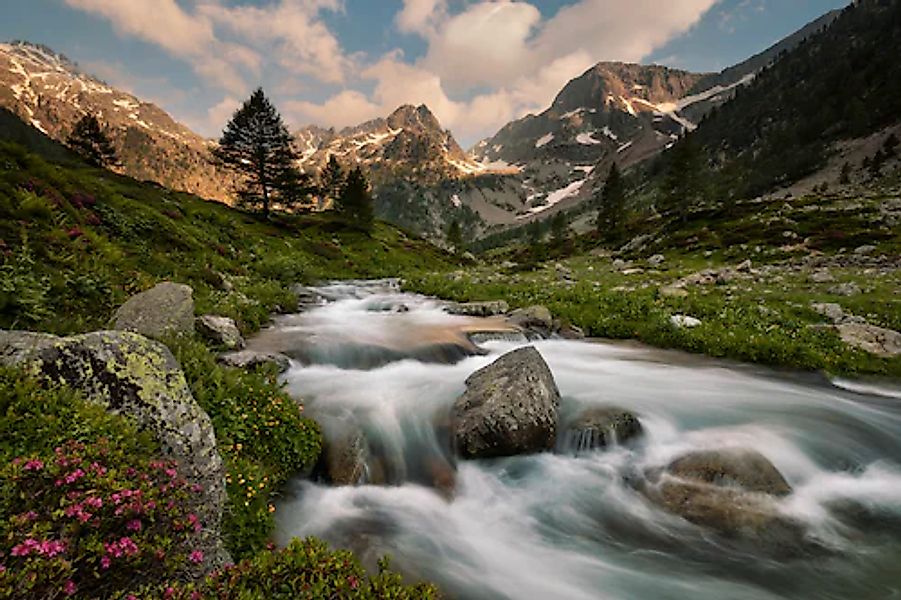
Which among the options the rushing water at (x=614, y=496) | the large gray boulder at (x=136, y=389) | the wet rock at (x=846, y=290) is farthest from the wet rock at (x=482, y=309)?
the wet rock at (x=846, y=290)

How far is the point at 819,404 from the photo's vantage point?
11.1 m

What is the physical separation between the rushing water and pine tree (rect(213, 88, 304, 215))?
56.4 metres

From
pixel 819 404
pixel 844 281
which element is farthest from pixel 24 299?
pixel 844 281

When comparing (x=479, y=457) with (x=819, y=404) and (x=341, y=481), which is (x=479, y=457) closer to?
(x=341, y=481)

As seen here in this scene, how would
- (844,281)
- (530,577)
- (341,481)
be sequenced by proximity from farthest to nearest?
(844,281) < (341,481) < (530,577)

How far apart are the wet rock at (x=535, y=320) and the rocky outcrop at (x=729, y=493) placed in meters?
9.17

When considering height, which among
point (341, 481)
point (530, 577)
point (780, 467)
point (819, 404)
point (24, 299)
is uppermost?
point (24, 299)

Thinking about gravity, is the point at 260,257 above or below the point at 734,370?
above

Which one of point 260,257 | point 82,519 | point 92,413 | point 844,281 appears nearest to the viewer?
point 82,519

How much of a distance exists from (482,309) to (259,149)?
5386cm

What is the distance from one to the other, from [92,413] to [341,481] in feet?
13.9

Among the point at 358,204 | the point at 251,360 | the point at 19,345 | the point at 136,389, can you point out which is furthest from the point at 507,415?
the point at 358,204

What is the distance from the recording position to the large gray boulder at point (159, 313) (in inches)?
368

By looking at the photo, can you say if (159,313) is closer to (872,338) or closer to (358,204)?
(872,338)
